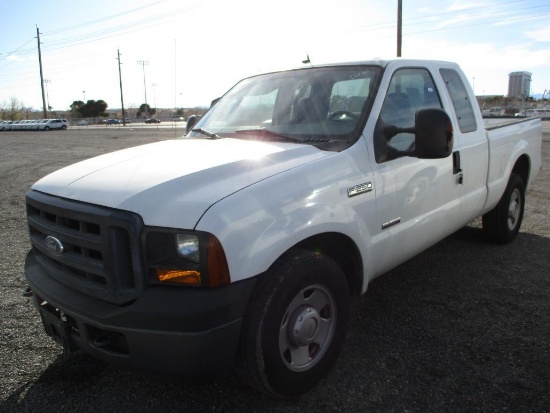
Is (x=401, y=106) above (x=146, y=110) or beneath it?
beneath

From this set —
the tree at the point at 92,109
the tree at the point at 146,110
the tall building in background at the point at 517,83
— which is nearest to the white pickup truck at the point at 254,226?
the tree at the point at 92,109

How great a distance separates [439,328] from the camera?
131 inches

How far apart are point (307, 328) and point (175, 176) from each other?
3.51 feet

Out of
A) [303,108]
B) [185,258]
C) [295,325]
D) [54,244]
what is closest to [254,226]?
[185,258]

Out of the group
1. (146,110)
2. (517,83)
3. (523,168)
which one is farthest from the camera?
(517,83)

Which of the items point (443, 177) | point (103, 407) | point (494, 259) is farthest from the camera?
point (494, 259)

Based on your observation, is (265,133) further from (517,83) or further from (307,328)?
(517,83)

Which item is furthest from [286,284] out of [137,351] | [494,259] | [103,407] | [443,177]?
[494,259]

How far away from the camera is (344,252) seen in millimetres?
2830

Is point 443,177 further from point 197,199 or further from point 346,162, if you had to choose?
point 197,199

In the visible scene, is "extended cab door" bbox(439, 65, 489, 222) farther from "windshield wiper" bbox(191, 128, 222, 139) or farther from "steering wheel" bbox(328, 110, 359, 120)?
"windshield wiper" bbox(191, 128, 222, 139)

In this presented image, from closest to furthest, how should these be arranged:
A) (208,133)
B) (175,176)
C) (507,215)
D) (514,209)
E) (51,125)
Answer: (175,176)
(208,133)
(507,215)
(514,209)
(51,125)

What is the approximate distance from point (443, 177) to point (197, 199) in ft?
7.29

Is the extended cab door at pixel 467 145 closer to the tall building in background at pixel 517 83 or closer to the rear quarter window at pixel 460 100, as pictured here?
the rear quarter window at pixel 460 100
